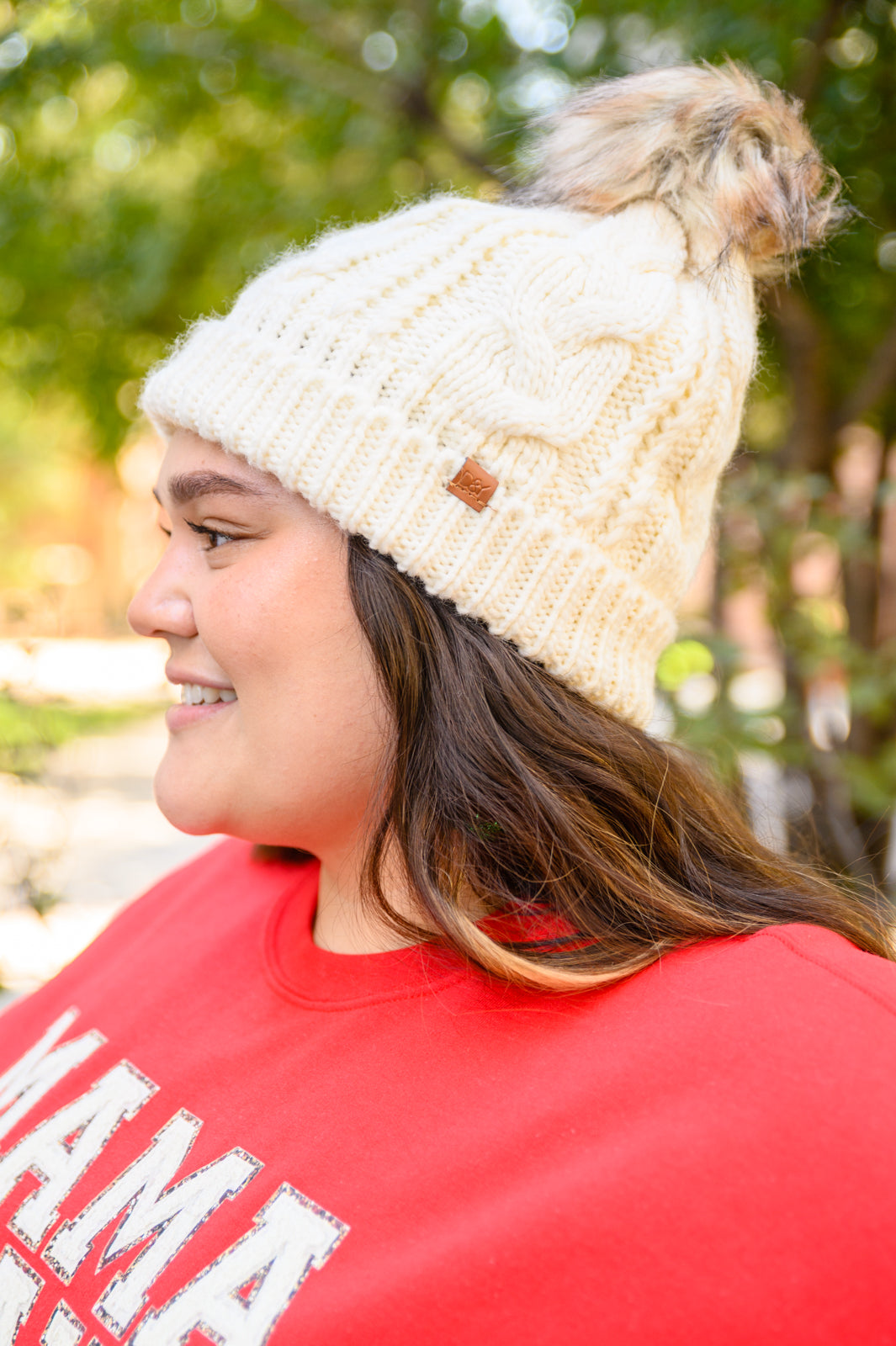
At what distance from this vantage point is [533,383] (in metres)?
1.32

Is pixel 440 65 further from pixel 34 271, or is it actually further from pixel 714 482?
pixel 714 482

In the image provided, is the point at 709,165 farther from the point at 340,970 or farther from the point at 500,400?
the point at 340,970

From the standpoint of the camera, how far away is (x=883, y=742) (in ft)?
12.1

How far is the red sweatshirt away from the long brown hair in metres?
0.11

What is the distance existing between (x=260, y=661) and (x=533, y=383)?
1.69 ft

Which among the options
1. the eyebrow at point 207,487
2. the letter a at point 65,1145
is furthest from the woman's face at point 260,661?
the letter a at point 65,1145

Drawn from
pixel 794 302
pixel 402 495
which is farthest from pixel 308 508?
pixel 794 302

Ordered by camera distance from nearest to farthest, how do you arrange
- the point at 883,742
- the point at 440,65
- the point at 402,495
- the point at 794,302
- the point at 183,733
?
1. the point at 402,495
2. the point at 183,733
3. the point at 794,302
4. the point at 440,65
5. the point at 883,742

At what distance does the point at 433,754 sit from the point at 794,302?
2.27 m

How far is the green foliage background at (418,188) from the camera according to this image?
9.56 ft

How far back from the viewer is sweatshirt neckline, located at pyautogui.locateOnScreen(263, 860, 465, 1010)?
131 centimetres

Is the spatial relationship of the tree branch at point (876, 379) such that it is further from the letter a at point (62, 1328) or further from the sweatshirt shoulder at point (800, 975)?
the letter a at point (62, 1328)

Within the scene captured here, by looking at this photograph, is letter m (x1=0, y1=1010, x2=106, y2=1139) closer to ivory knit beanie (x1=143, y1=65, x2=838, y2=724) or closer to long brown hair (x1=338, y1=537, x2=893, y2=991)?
long brown hair (x1=338, y1=537, x2=893, y2=991)

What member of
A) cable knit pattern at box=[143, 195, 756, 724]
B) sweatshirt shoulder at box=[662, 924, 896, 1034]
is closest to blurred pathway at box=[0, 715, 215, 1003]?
cable knit pattern at box=[143, 195, 756, 724]
